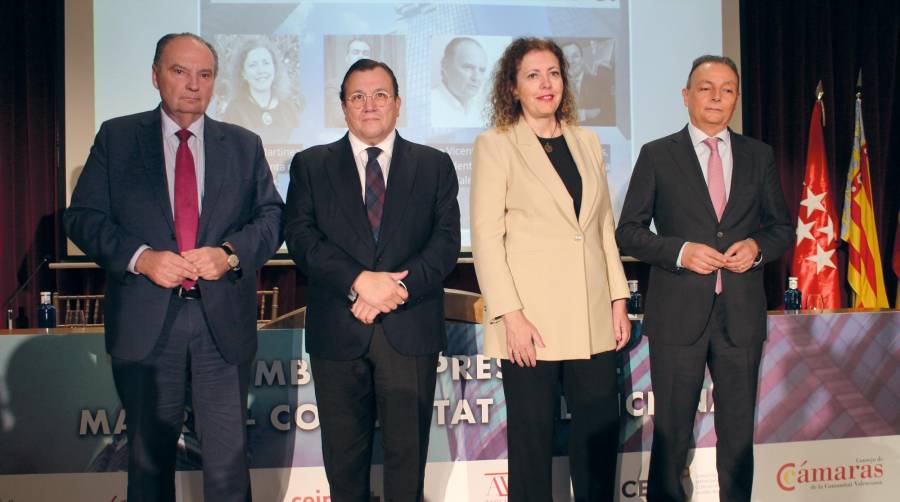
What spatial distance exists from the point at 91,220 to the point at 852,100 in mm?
5907

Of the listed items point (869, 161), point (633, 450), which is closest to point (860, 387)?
point (633, 450)

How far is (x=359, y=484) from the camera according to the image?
2.13m

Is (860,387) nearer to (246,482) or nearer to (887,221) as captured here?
(246,482)

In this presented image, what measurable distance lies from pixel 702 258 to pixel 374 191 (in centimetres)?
105

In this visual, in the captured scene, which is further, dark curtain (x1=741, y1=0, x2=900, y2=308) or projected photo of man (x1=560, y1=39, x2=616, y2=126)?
dark curtain (x1=741, y1=0, x2=900, y2=308)

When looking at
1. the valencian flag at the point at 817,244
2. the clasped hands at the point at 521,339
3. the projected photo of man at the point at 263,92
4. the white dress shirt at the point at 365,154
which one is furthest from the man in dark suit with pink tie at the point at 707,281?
the projected photo of man at the point at 263,92

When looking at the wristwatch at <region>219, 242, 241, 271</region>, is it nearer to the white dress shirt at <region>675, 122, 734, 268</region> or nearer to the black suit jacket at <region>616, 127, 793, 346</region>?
the black suit jacket at <region>616, 127, 793, 346</region>

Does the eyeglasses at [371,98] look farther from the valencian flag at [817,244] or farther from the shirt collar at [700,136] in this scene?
the valencian flag at [817,244]

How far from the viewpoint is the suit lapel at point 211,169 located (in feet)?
7.06

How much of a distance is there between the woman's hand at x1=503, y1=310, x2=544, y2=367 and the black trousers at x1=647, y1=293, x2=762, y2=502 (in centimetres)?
56

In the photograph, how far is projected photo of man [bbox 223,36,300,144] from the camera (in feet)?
16.4

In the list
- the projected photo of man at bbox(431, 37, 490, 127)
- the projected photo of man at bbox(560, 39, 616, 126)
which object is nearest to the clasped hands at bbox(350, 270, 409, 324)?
the projected photo of man at bbox(431, 37, 490, 127)

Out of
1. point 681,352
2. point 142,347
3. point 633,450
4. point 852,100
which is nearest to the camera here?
point 142,347

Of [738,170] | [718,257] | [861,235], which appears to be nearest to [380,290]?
[718,257]
